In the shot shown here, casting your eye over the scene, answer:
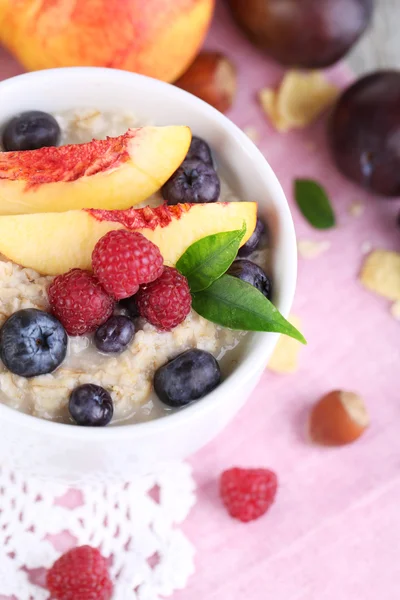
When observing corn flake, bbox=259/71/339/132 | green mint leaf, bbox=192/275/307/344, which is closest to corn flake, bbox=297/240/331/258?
corn flake, bbox=259/71/339/132

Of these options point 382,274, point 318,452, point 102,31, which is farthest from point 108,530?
point 102,31

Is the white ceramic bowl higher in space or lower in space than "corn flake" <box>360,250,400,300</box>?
higher

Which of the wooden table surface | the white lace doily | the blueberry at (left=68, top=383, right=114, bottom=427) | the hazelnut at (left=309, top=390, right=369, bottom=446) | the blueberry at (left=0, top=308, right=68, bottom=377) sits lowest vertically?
the white lace doily

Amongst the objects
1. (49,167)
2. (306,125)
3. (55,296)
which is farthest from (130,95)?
(306,125)

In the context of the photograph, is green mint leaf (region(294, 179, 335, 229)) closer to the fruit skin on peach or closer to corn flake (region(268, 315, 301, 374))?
corn flake (region(268, 315, 301, 374))

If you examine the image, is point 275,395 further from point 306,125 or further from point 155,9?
point 155,9

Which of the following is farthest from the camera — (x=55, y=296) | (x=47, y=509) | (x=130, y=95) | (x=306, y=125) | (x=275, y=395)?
(x=306, y=125)

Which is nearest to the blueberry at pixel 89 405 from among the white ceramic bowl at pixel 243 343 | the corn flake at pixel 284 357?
the white ceramic bowl at pixel 243 343
